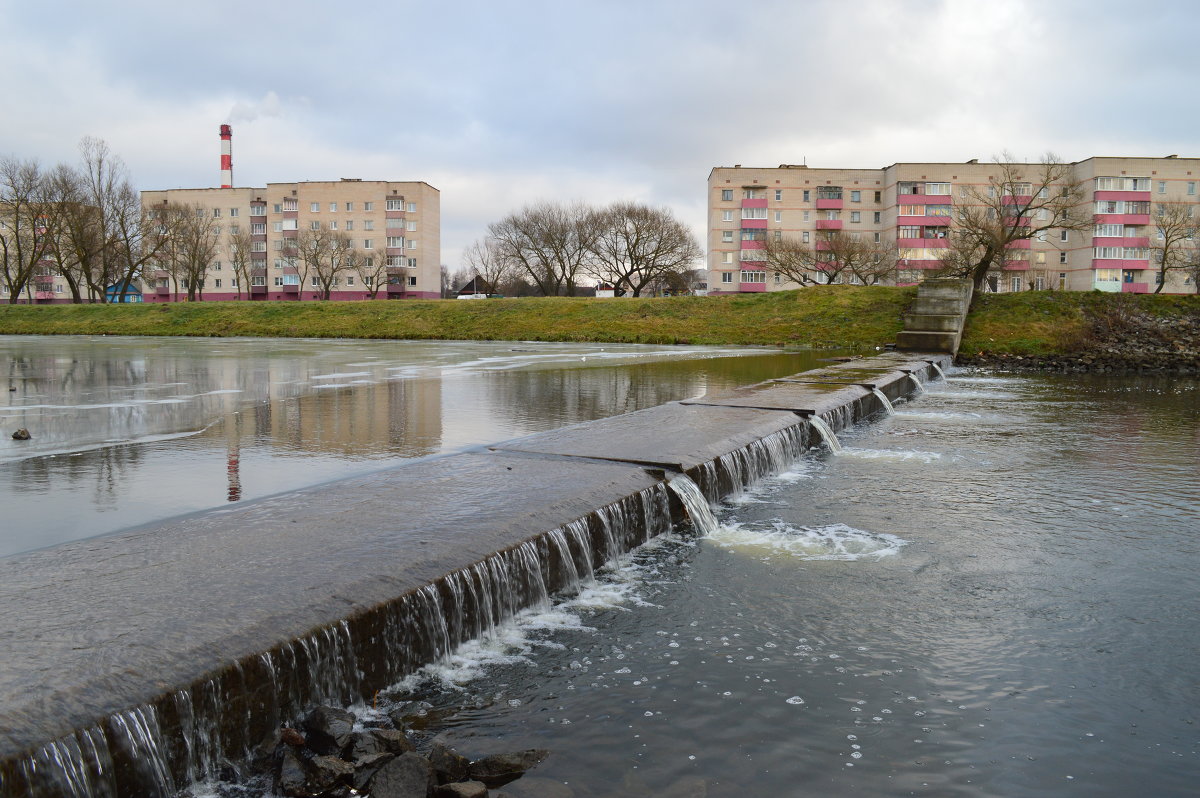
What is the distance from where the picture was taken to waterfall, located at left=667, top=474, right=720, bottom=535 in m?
5.85

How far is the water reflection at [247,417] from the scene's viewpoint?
5805 mm

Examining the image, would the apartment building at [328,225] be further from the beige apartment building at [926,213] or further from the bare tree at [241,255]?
the beige apartment building at [926,213]

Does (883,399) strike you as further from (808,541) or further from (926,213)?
(926,213)

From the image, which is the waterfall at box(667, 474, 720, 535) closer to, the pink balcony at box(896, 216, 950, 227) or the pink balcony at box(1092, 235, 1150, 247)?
the pink balcony at box(896, 216, 950, 227)

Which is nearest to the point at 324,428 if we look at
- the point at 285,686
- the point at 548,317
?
the point at 285,686

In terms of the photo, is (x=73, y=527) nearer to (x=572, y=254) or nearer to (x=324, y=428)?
(x=324, y=428)

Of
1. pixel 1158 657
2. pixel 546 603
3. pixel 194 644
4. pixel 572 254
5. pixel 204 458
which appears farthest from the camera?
pixel 572 254

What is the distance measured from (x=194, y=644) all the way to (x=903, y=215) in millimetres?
86906

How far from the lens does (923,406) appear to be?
43.8ft

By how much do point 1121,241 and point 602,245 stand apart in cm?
4926

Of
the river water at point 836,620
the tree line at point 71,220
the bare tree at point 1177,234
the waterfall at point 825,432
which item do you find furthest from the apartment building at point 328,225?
the river water at point 836,620

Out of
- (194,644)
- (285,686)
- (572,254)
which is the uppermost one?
(572,254)

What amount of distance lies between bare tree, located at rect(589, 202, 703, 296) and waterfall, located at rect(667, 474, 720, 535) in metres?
64.5

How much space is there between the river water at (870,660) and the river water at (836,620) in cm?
1
